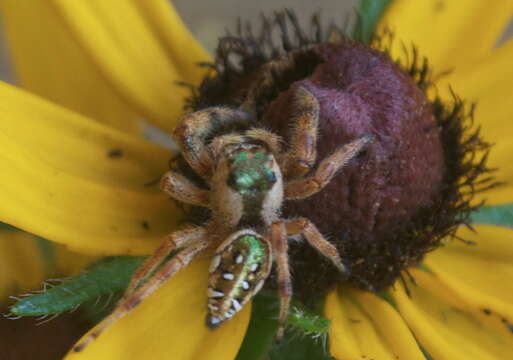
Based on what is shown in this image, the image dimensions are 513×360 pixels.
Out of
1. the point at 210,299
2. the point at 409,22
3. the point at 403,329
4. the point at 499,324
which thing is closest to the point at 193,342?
the point at 210,299

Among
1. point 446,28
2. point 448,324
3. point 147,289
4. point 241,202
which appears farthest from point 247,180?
point 446,28

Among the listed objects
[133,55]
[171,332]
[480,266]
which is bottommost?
[171,332]

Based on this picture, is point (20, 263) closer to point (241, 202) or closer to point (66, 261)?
point (66, 261)

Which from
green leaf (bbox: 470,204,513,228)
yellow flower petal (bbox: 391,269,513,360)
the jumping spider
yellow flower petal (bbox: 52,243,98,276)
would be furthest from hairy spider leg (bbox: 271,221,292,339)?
yellow flower petal (bbox: 52,243,98,276)

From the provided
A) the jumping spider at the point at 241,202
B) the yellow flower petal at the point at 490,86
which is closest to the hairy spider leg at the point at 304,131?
the jumping spider at the point at 241,202

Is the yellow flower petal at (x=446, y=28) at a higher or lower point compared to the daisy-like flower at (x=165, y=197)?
higher

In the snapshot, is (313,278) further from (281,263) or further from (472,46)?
(472,46)

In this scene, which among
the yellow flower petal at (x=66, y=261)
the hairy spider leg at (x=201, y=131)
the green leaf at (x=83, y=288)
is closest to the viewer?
the green leaf at (x=83, y=288)

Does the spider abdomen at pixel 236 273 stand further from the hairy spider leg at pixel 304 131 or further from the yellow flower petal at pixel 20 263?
the yellow flower petal at pixel 20 263
